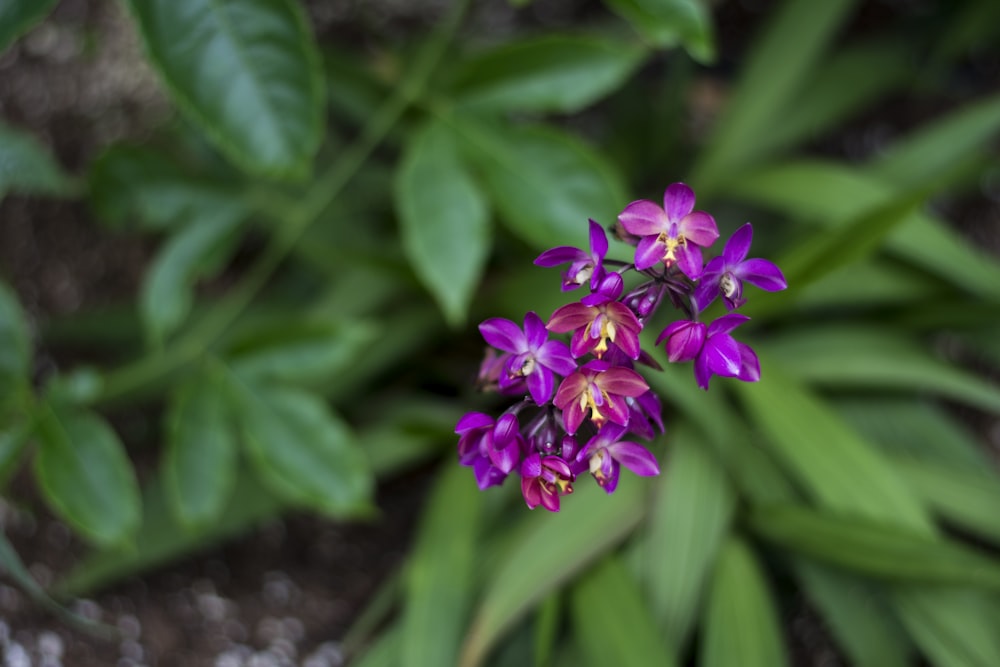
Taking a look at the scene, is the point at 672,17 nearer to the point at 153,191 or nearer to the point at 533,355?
the point at 533,355

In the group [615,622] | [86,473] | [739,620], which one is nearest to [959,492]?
[739,620]

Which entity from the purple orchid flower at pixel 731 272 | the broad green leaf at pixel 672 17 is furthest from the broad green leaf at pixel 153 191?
the purple orchid flower at pixel 731 272

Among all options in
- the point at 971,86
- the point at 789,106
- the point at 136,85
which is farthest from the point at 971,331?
the point at 136,85

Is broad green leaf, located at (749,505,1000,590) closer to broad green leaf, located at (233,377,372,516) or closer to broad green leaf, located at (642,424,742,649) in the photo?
broad green leaf, located at (642,424,742,649)

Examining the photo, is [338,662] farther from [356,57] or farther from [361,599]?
[356,57]

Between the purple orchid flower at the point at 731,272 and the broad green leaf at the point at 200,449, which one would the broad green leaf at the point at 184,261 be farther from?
A: the purple orchid flower at the point at 731,272
